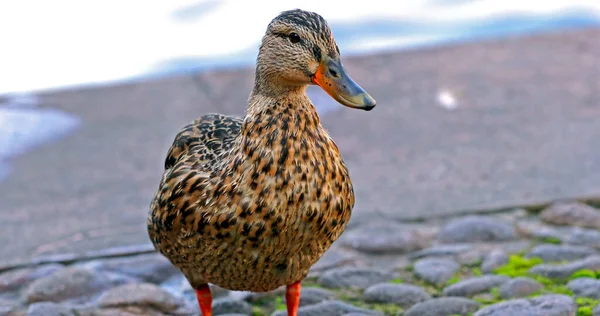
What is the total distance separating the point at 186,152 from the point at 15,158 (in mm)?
3305

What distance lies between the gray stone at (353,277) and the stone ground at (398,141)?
2.73 feet

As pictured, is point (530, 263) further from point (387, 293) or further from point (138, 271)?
point (138, 271)

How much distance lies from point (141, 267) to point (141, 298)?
573 millimetres

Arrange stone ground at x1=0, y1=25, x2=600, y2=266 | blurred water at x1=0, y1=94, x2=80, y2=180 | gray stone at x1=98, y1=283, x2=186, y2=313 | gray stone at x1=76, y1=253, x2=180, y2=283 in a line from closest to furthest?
gray stone at x1=98, y1=283, x2=186, y2=313
gray stone at x1=76, y1=253, x2=180, y2=283
stone ground at x1=0, y1=25, x2=600, y2=266
blurred water at x1=0, y1=94, x2=80, y2=180

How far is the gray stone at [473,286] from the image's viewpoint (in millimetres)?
4590

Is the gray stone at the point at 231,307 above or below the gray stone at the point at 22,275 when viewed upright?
above

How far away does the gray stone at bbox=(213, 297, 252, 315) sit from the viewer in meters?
4.57

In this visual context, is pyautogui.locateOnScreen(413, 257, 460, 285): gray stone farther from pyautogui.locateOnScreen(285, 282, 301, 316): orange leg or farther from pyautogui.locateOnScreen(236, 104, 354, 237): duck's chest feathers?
pyautogui.locateOnScreen(236, 104, 354, 237): duck's chest feathers

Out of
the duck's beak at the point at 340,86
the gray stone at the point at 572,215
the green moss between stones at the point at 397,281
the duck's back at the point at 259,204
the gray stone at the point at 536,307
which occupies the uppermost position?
the duck's beak at the point at 340,86

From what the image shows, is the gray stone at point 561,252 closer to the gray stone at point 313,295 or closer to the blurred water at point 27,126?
the gray stone at point 313,295

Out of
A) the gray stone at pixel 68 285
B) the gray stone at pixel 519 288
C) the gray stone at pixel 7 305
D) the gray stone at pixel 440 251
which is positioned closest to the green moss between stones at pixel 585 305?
the gray stone at pixel 519 288

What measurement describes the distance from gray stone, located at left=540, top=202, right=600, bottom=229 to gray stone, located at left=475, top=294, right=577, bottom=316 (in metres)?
1.19

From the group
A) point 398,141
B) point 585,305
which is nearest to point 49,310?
point 585,305

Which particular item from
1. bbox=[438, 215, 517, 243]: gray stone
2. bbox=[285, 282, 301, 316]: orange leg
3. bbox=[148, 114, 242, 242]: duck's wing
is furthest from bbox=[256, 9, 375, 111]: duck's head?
bbox=[438, 215, 517, 243]: gray stone
